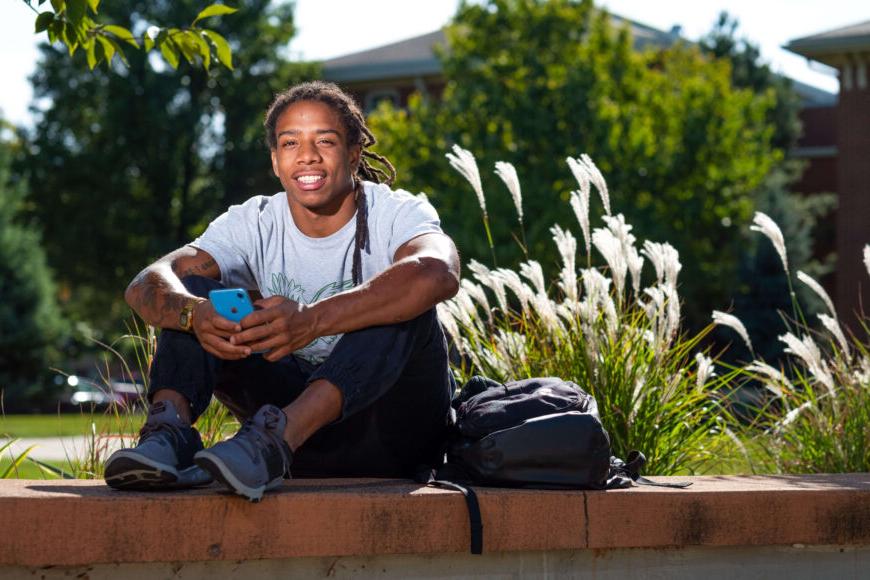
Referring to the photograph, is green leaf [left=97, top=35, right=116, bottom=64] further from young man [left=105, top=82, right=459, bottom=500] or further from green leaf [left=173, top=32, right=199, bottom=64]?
young man [left=105, top=82, right=459, bottom=500]

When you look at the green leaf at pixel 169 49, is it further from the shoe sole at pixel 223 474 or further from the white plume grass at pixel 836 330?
the white plume grass at pixel 836 330

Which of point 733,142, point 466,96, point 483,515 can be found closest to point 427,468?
point 483,515

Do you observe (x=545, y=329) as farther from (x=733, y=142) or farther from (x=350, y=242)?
(x=733, y=142)

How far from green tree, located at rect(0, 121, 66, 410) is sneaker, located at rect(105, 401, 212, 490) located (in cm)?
2656

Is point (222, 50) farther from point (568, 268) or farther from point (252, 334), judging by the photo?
point (252, 334)

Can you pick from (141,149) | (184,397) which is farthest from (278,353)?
(141,149)

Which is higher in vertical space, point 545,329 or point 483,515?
point 545,329

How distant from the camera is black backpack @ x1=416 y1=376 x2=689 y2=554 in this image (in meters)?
3.15

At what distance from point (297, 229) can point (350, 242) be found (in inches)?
7.0

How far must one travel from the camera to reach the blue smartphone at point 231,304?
9.80 ft

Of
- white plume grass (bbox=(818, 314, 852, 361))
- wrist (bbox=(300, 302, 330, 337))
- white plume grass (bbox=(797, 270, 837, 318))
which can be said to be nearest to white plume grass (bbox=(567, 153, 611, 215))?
white plume grass (bbox=(797, 270, 837, 318))

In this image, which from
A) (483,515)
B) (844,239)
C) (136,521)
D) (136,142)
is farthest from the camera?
(136,142)

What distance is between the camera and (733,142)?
26.1 m

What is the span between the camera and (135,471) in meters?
2.80
